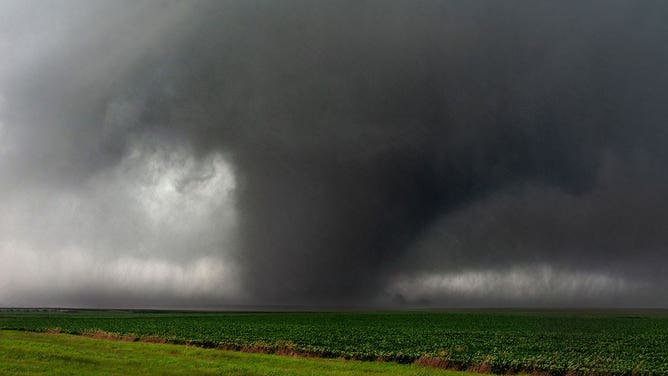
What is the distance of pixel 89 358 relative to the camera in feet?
119

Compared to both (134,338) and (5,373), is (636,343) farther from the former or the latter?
(5,373)

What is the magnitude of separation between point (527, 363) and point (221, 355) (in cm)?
3023

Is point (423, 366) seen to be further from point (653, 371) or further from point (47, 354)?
point (47, 354)

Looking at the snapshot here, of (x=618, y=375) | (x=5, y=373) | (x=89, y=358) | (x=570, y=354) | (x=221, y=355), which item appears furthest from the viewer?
(x=570, y=354)

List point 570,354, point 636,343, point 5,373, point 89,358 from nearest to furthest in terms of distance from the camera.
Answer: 1. point 5,373
2. point 89,358
3. point 570,354
4. point 636,343

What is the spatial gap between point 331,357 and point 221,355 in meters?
12.3

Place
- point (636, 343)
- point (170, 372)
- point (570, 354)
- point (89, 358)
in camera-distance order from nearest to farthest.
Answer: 1. point (170, 372)
2. point (89, 358)
3. point (570, 354)
4. point (636, 343)

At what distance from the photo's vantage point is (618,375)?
136 ft

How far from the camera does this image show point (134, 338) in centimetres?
6500

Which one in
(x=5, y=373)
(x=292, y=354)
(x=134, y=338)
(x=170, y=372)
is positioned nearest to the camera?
(x=5, y=373)

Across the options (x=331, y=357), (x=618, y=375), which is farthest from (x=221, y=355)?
(x=618, y=375)

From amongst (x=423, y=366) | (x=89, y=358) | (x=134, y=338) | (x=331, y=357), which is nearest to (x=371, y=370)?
(x=423, y=366)

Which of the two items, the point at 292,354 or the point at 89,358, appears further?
the point at 292,354

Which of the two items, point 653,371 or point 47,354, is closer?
point 47,354
